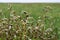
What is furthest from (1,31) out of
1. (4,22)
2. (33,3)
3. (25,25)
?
(33,3)

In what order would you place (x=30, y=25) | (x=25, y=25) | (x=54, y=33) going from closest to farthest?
(x=25, y=25) → (x=30, y=25) → (x=54, y=33)

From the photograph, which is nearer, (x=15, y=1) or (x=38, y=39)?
(x=38, y=39)

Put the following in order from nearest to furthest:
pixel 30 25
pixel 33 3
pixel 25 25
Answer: pixel 25 25 → pixel 30 25 → pixel 33 3

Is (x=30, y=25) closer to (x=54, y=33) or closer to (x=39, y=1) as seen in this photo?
(x=54, y=33)

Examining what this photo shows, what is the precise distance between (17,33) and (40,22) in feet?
1.71

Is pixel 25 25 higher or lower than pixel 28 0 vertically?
higher

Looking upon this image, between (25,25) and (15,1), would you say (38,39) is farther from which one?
(15,1)

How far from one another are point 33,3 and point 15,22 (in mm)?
9212

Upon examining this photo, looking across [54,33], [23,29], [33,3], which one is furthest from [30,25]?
[33,3]

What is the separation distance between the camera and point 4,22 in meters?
4.77

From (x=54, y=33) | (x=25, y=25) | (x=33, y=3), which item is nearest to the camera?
(x=25, y=25)

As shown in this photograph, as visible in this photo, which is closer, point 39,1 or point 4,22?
point 4,22

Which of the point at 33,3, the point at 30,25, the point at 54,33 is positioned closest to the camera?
the point at 30,25

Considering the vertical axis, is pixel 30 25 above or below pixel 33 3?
above
